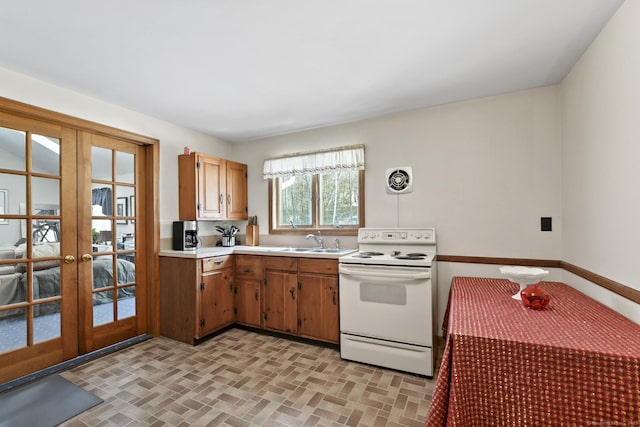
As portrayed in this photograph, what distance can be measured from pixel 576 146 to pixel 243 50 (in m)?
2.56

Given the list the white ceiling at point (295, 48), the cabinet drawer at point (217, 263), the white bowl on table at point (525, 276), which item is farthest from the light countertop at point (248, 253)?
the white ceiling at point (295, 48)

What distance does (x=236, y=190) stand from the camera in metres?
3.88

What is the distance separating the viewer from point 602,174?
182cm

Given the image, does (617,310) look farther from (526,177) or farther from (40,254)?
(40,254)

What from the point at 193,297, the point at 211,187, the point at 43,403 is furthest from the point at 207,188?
the point at 43,403

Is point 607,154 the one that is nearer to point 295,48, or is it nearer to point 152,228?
point 295,48

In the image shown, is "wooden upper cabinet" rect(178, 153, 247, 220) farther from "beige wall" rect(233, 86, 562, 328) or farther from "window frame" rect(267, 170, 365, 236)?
"beige wall" rect(233, 86, 562, 328)

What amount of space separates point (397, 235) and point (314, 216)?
3.53 ft

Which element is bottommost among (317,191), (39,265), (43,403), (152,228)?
(43,403)

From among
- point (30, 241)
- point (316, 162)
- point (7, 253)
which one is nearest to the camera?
point (7, 253)

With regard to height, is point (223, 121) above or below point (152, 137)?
above

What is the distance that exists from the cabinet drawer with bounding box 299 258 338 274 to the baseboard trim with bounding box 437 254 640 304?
1.06 m

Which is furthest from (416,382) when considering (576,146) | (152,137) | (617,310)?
(152,137)

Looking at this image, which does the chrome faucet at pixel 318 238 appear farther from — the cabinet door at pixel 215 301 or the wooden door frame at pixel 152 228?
the wooden door frame at pixel 152 228
